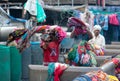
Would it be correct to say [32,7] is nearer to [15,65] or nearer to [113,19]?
[15,65]

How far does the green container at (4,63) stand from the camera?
6.82 metres

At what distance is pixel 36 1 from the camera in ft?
38.9

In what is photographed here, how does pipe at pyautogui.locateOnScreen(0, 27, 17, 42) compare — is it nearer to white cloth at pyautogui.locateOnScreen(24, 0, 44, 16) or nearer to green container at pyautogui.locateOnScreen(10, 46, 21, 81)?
green container at pyautogui.locateOnScreen(10, 46, 21, 81)

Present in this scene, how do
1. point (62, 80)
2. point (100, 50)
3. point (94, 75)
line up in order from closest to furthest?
point (94, 75) < point (62, 80) < point (100, 50)

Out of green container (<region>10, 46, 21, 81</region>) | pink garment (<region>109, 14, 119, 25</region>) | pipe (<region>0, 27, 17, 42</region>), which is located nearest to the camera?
green container (<region>10, 46, 21, 81</region>)

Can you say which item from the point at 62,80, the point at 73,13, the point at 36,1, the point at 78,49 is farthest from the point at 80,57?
the point at 73,13

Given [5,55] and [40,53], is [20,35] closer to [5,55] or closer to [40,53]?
[5,55]

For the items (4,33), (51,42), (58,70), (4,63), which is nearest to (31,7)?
(4,33)

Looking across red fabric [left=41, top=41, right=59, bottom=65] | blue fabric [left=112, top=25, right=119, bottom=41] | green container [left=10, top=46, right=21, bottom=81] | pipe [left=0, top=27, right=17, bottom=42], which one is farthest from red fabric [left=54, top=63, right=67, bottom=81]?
blue fabric [left=112, top=25, right=119, bottom=41]

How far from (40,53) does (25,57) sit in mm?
319

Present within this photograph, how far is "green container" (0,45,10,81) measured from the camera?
22.4 ft

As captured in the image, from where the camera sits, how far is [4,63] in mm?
6875

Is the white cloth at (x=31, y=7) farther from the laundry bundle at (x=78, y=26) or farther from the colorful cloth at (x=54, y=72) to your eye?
the colorful cloth at (x=54, y=72)

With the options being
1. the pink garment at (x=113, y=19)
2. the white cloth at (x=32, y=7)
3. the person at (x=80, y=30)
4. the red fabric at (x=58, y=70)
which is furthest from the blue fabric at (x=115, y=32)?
the red fabric at (x=58, y=70)
